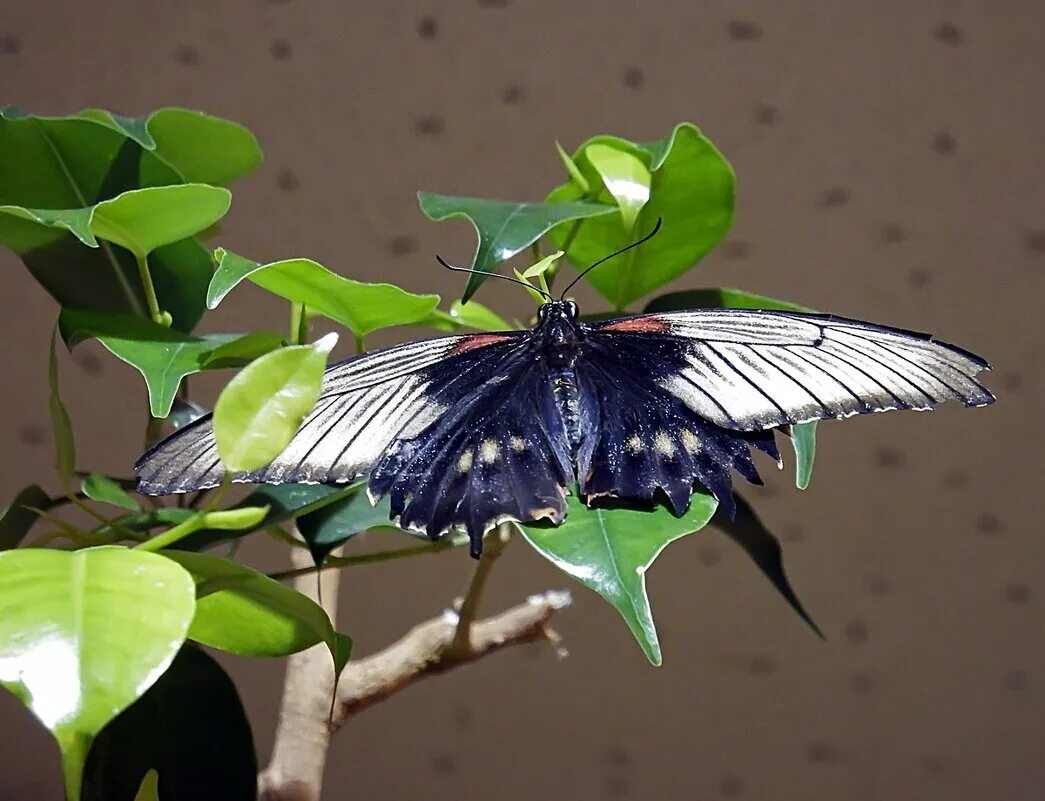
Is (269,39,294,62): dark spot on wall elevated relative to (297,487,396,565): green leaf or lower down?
elevated

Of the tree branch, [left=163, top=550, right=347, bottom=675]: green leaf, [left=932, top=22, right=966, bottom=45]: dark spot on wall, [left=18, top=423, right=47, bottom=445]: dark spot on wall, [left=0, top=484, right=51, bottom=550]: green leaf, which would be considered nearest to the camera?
[left=163, top=550, right=347, bottom=675]: green leaf

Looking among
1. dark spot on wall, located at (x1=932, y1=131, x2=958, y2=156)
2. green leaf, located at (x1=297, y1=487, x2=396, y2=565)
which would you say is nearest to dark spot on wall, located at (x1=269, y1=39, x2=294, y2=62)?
dark spot on wall, located at (x1=932, y1=131, x2=958, y2=156)

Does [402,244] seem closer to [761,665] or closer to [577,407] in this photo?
[761,665]

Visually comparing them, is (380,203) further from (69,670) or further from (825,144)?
(69,670)

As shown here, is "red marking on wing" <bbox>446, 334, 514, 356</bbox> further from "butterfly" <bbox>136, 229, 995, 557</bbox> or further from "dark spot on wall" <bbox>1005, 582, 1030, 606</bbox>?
"dark spot on wall" <bbox>1005, 582, 1030, 606</bbox>

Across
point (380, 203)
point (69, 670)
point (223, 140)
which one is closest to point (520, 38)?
point (380, 203)

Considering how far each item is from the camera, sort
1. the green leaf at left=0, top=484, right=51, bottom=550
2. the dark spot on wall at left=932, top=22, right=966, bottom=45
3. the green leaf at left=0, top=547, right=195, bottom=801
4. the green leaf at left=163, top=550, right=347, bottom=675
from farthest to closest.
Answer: the dark spot on wall at left=932, top=22, right=966, bottom=45
the green leaf at left=0, top=484, right=51, bottom=550
the green leaf at left=163, top=550, right=347, bottom=675
the green leaf at left=0, top=547, right=195, bottom=801

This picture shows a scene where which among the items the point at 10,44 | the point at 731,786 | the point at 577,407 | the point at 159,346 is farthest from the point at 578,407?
the point at 10,44
